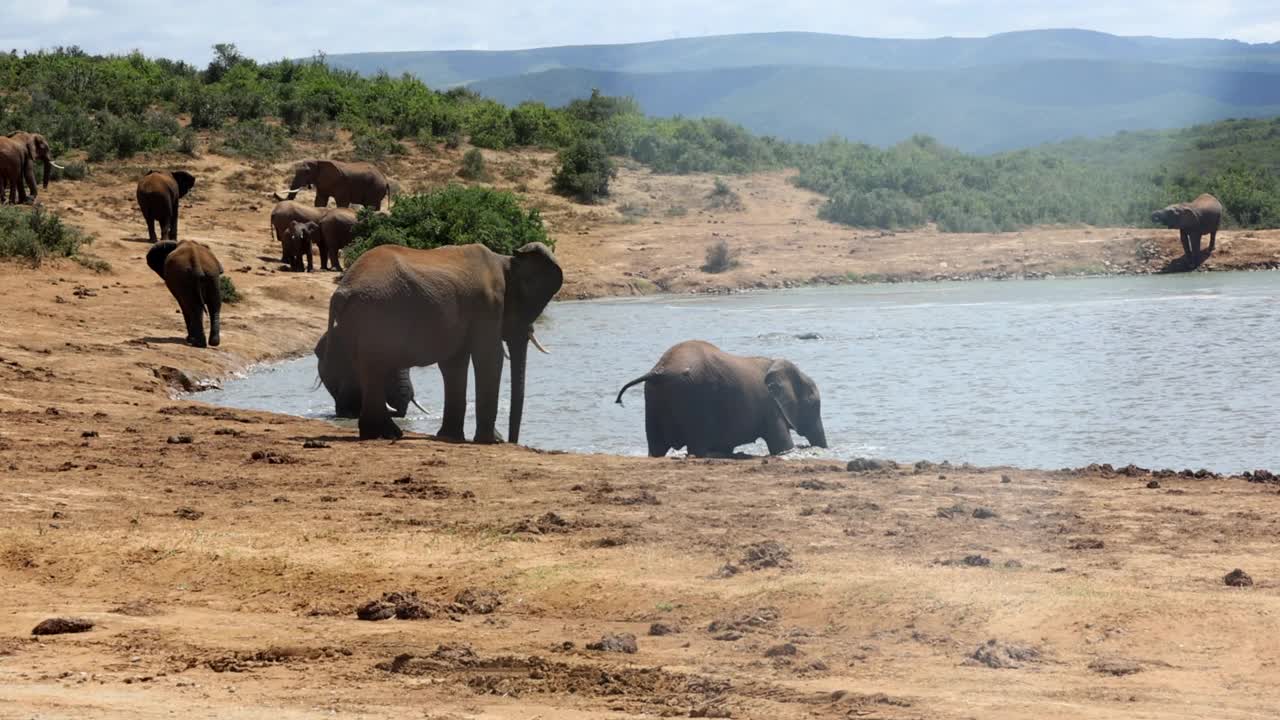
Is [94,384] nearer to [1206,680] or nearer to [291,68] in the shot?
[1206,680]

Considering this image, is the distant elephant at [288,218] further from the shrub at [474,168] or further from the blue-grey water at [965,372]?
the shrub at [474,168]

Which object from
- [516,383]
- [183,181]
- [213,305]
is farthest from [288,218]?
[516,383]

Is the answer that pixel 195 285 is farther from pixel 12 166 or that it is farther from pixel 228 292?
pixel 12 166

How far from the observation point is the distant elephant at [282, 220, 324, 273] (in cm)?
2644

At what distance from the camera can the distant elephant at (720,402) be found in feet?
45.2

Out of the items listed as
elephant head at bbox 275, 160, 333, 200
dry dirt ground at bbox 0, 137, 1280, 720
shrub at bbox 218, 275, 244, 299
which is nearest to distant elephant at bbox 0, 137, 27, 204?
elephant head at bbox 275, 160, 333, 200

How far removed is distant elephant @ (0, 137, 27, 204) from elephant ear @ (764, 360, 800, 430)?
54.9ft

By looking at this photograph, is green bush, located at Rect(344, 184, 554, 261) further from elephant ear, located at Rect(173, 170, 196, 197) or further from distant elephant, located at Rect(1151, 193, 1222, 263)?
distant elephant, located at Rect(1151, 193, 1222, 263)

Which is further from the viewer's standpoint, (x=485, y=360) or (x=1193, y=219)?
(x=1193, y=219)

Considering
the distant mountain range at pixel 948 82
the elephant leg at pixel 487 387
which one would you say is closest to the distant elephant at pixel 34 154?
the distant mountain range at pixel 948 82

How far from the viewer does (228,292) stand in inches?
892

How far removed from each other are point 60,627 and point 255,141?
99.7 ft

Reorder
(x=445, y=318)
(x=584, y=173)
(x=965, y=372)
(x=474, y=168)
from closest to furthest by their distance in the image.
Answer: (x=445, y=318) → (x=965, y=372) → (x=474, y=168) → (x=584, y=173)

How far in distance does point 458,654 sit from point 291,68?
41.2 meters
